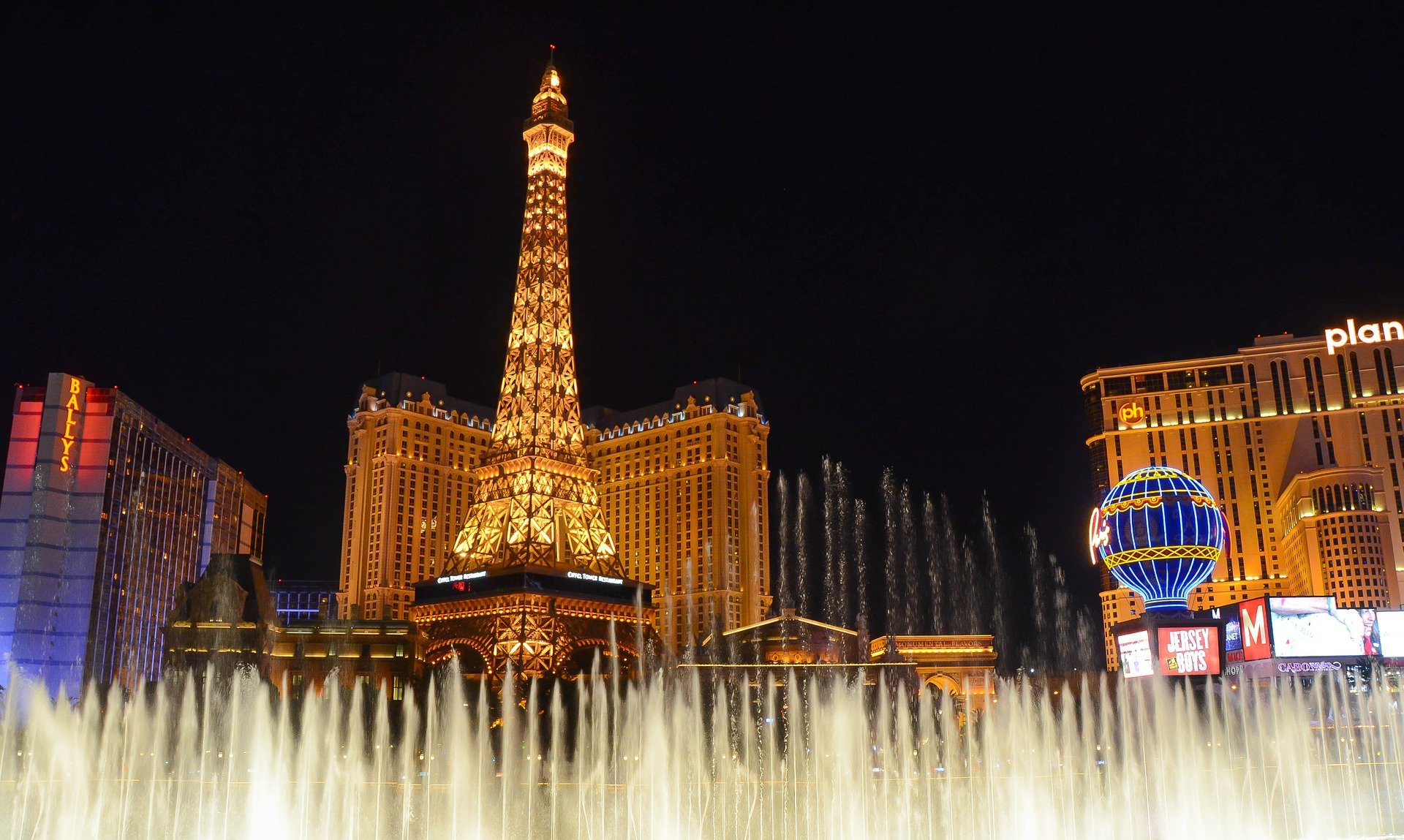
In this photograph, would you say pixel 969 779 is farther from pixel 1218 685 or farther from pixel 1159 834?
pixel 1218 685

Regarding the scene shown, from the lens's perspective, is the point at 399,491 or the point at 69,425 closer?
A: the point at 69,425

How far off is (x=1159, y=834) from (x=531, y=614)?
1861 inches

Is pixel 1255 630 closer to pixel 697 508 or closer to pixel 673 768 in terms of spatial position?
pixel 673 768

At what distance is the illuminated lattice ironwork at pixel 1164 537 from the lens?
47.5 meters

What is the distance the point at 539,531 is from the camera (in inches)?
2889

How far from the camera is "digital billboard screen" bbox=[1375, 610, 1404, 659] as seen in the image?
57.6m

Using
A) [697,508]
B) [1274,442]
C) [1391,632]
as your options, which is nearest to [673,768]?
[1391,632]

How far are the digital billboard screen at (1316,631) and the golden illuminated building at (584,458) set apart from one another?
41533 mm

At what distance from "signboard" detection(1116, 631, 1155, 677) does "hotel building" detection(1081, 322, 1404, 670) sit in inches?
2171

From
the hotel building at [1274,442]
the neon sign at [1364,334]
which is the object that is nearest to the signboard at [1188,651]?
the hotel building at [1274,442]

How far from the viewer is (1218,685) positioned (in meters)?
48.0

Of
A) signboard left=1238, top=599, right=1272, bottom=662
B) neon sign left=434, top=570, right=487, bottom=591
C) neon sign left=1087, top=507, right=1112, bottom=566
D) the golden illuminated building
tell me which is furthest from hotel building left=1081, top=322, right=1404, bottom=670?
neon sign left=434, top=570, right=487, bottom=591

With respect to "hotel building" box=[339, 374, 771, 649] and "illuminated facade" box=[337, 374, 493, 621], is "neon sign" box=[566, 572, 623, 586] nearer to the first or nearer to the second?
"hotel building" box=[339, 374, 771, 649]

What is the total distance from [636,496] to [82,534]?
49491mm
